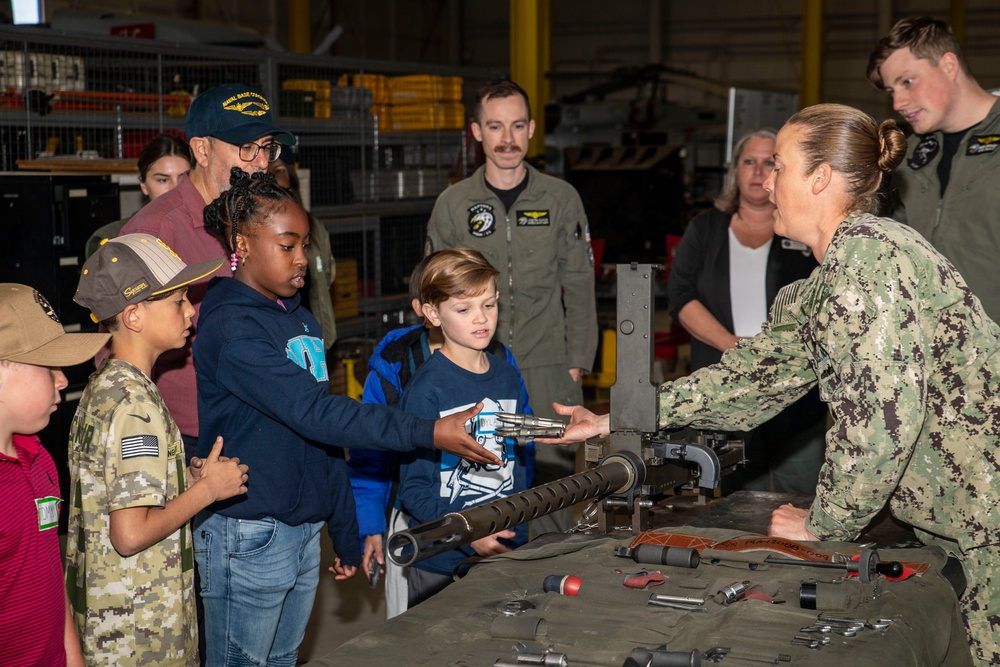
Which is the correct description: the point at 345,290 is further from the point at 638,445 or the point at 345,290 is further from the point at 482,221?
the point at 638,445

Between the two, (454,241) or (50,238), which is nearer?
(454,241)

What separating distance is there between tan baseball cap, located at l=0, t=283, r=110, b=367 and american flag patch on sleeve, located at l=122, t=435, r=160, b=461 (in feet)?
0.68

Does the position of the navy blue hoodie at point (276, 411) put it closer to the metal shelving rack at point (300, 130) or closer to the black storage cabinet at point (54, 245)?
the black storage cabinet at point (54, 245)

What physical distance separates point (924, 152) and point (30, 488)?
9.86 ft

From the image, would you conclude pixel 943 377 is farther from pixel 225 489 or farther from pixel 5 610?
pixel 5 610

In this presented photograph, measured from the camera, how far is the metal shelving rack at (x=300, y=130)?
569 cm

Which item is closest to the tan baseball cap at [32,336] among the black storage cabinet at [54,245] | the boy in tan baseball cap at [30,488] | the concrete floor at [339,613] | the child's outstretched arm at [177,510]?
the boy in tan baseball cap at [30,488]

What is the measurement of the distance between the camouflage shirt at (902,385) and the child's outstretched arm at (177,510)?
1.22 m

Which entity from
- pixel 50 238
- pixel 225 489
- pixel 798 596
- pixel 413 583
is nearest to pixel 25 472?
pixel 225 489

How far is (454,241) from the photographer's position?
407 cm

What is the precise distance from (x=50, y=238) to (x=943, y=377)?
14.2 feet

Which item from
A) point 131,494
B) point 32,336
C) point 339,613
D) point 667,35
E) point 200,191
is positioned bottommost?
point 339,613

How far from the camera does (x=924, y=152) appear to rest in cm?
353

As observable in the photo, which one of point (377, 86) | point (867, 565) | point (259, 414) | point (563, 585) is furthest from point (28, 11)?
point (867, 565)
